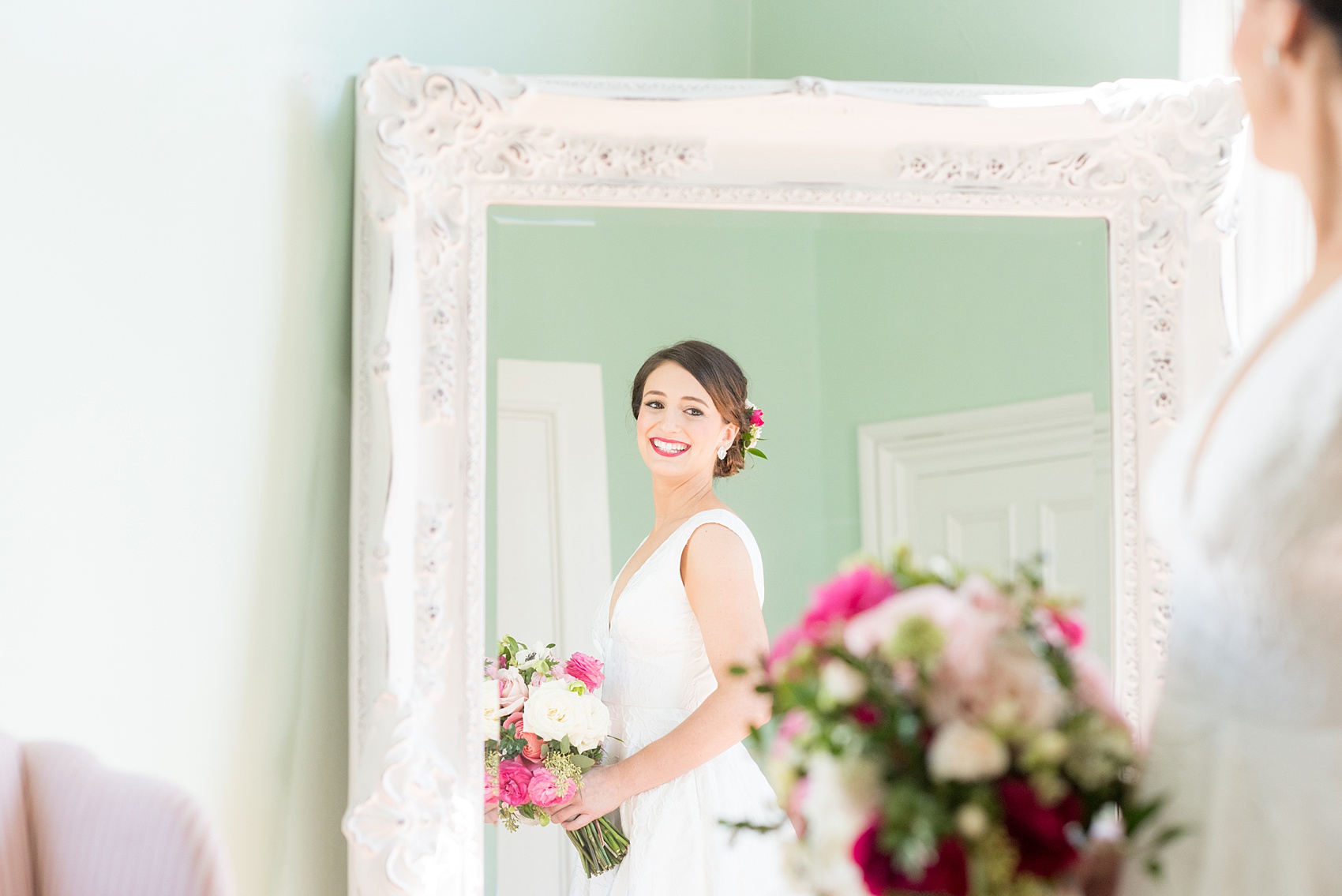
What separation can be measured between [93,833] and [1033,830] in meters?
0.72

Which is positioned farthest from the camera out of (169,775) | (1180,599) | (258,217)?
(258,217)

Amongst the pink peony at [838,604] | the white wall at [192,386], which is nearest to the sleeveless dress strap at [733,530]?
the white wall at [192,386]

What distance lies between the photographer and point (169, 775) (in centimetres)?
119

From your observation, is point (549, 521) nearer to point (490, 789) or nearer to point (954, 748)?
point (490, 789)

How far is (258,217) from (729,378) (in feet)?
2.12

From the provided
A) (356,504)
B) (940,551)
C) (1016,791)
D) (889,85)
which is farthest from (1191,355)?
(356,504)

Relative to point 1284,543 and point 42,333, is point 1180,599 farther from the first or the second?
point 42,333

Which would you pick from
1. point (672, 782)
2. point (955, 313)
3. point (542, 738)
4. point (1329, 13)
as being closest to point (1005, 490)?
point (955, 313)

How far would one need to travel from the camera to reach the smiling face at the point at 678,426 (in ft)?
5.10

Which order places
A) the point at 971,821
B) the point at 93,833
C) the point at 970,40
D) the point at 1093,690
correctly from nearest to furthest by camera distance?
the point at 971,821 → the point at 1093,690 → the point at 93,833 → the point at 970,40

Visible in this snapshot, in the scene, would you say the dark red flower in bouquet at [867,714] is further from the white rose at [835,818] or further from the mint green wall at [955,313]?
the mint green wall at [955,313]

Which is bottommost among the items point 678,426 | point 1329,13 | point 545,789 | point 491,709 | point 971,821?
point 545,789

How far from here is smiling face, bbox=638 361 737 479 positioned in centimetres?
156

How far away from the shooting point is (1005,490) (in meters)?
1.56
